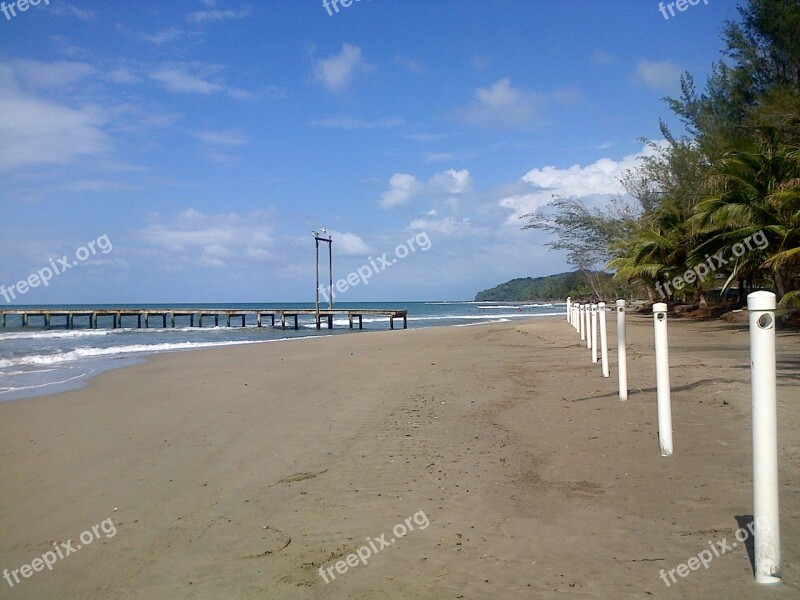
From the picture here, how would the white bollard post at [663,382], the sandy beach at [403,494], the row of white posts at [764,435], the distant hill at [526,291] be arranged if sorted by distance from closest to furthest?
the row of white posts at [764,435], the sandy beach at [403,494], the white bollard post at [663,382], the distant hill at [526,291]

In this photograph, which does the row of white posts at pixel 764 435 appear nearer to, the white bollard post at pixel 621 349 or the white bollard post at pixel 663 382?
the white bollard post at pixel 663 382

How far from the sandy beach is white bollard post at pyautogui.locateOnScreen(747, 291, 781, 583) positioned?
17cm

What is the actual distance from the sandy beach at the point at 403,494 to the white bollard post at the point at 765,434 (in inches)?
6.6

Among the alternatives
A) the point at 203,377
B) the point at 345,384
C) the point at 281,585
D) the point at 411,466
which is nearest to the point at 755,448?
the point at 281,585

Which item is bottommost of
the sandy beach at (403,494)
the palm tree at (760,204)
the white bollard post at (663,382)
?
the sandy beach at (403,494)

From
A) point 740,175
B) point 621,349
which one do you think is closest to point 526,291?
point 740,175

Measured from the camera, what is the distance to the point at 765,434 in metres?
2.96

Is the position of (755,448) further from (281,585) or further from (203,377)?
(203,377)

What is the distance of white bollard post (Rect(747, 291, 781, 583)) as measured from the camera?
9.59 feet

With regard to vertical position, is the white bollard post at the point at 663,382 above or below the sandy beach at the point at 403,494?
above

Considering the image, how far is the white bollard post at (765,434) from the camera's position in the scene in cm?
292

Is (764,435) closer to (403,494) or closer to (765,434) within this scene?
(765,434)

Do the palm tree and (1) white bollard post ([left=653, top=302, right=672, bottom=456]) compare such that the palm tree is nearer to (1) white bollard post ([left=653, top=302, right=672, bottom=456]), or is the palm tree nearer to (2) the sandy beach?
(2) the sandy beach

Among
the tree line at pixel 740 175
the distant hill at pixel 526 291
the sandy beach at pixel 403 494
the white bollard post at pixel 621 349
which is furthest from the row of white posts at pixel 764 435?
the distant hill at pixel 526 291
